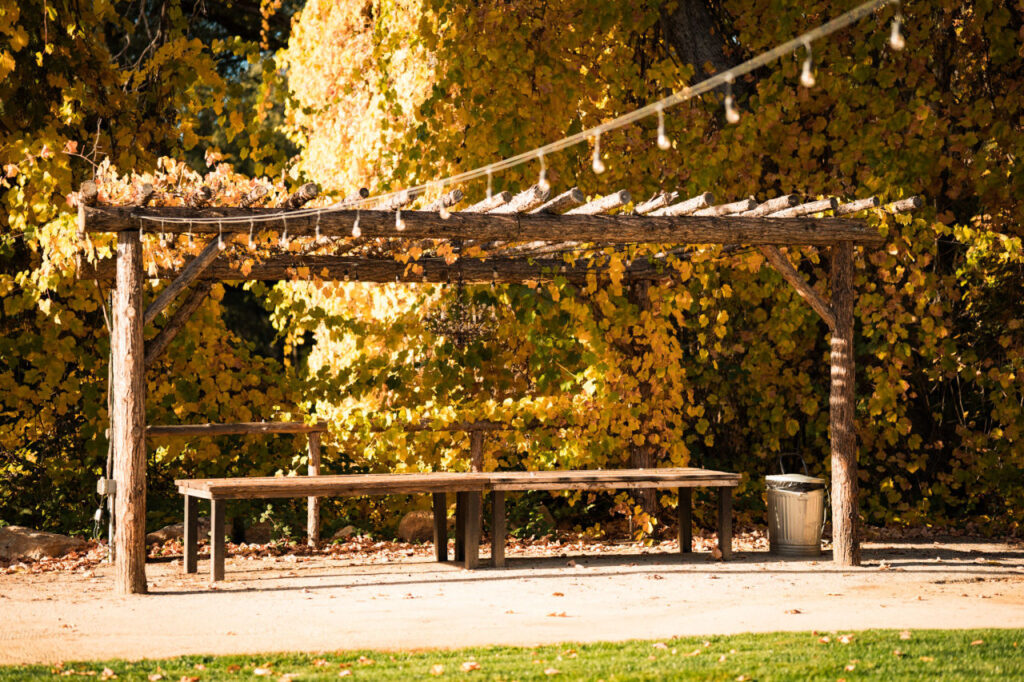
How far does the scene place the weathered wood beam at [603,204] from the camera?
7008mm

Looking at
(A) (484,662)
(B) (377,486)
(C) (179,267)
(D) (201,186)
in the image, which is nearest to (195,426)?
(C) (179,267)

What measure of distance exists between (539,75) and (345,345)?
2.97m

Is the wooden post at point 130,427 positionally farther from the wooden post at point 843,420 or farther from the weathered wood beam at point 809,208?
the wooden post at point 843,420

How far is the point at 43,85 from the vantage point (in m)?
9.89

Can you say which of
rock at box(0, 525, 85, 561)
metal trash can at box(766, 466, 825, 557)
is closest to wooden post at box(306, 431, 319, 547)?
rock at box(0, 525, 85, 561)

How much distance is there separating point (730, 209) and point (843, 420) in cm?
165

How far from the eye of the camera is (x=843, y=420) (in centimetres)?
832

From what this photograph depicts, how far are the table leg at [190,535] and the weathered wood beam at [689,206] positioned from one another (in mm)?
3406

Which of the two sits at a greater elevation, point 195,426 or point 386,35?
point 386,35

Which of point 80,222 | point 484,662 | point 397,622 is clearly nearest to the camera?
point 484,662

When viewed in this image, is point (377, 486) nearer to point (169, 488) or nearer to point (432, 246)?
point (432, 246)

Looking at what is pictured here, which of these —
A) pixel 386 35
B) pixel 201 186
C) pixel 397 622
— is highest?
pixel 386 35

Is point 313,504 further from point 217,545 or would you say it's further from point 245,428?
point 217,545

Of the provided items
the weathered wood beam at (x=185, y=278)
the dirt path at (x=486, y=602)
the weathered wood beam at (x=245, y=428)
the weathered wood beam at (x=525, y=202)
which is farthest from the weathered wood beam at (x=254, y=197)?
the weathered wood beam at (x=245, y=428)
